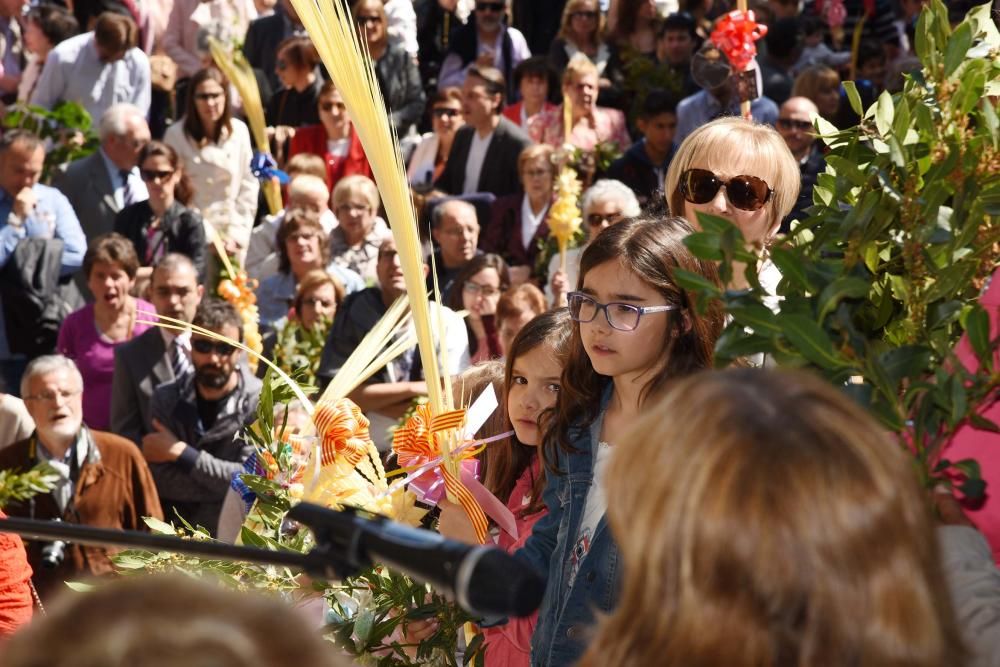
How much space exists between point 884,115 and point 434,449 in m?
1.33

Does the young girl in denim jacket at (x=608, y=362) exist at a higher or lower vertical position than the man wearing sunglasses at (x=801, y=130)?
higher

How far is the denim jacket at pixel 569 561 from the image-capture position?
259cm

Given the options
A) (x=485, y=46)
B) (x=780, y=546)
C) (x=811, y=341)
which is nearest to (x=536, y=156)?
(x=485, y=46)

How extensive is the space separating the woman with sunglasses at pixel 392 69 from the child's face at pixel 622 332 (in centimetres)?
604

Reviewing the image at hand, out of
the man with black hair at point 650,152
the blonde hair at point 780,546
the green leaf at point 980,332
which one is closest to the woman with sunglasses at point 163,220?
the man with black hair at point 650,152

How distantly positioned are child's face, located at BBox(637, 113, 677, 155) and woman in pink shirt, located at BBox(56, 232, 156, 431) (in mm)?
2723

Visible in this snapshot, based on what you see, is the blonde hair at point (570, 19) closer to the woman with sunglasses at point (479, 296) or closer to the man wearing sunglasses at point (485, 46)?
the man wearing sunglasses at point (485, 46)

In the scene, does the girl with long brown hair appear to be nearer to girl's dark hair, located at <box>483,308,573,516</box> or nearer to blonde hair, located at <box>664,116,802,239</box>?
girl's dark hair, located at <box>483,308,573,516</box>

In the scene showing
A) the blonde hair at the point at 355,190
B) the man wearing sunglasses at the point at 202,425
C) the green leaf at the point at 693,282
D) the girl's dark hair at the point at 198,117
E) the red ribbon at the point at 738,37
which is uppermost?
the green leaf at the point at 693,282

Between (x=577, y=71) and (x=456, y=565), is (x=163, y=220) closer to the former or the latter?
(x=577, y=71)

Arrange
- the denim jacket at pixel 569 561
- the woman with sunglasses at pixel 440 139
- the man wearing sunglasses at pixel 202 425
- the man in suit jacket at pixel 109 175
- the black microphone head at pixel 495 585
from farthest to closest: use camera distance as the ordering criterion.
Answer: the woman with sunglasses at pixel 440 139
the man in suit jacket at pixel 109 175
the man wearing sunglasses at pixel 202 425
the denim jacket at pixel 569 561
the black microphone head at pixel 495 585

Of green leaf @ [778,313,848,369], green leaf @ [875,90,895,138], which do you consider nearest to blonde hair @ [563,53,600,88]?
green leaf @ [875,90,895,138]

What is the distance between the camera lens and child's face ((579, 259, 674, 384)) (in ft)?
8.93

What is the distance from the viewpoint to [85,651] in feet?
3.51
